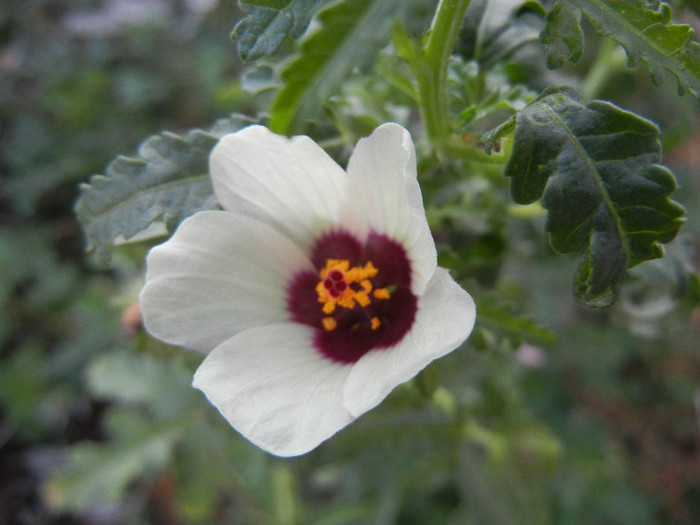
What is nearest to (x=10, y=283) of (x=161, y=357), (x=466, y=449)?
(x=161, y=357)

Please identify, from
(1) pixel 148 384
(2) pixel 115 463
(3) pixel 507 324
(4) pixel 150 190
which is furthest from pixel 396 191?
(2) pixel 115 463

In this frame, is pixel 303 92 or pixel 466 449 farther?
pixel 466 449

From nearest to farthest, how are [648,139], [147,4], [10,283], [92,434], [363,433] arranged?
[648,139]
[363,433]
[10,283]
[92,434]
[147,4]

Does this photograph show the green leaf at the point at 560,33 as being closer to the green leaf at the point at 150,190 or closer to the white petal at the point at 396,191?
the white petal at the point at 396,191

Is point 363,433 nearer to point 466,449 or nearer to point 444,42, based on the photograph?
point 466,449

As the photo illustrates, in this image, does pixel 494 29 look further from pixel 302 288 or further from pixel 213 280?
pixel 213 280

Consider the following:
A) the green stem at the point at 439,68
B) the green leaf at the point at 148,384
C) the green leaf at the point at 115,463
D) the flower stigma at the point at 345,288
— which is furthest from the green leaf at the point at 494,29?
the green leaf at the point at 115,463

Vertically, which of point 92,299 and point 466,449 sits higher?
point 466,449
